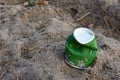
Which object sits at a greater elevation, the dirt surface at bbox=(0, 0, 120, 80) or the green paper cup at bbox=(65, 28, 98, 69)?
the green paper cup at bbox=(65, 28, 98, 69)

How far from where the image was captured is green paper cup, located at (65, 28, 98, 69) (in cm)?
194

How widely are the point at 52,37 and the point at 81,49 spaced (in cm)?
39

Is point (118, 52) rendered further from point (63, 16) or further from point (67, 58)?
point (63, 16)

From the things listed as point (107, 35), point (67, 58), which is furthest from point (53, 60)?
point (107, 35)

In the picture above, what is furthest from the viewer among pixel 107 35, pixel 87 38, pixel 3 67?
pixel 107 35

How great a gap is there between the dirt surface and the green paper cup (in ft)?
0.19

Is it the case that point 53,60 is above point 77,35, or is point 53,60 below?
below

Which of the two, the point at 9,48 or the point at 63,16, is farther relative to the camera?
the point at 63,16

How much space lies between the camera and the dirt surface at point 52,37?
6.62ft

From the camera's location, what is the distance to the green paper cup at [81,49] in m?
1.94

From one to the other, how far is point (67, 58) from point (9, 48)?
0.47m

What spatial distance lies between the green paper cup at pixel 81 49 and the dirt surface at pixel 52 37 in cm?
6

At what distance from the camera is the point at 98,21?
2539 millimetres

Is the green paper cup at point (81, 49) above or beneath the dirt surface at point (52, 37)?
above
